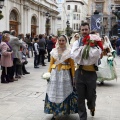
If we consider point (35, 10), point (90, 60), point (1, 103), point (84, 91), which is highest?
point (35, 10)

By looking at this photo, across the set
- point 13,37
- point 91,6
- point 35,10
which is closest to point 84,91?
point 13,37

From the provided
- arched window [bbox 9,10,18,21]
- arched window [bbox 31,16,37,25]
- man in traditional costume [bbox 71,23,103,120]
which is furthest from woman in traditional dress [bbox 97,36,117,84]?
arched window [bbox 31,16,37,25]

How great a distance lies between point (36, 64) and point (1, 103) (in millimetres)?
7703

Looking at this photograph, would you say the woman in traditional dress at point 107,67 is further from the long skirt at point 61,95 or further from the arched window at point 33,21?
the arched window at point 33,21

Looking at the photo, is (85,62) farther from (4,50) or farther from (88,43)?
(4,50)

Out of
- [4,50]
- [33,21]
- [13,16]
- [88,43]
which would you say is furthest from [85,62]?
[33,21]

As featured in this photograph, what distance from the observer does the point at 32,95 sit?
7.85 meters

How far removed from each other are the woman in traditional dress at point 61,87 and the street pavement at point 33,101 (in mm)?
349

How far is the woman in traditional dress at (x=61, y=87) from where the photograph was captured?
5.42m

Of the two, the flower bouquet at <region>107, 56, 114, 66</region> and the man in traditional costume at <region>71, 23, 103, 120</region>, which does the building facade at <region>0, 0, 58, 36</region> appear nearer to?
the flower bouquet at <region>107, 56, 114, 66</region>

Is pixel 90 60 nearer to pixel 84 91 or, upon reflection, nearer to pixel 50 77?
Answer: pixel 84 91

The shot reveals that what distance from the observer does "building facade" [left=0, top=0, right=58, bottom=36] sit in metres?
24.1

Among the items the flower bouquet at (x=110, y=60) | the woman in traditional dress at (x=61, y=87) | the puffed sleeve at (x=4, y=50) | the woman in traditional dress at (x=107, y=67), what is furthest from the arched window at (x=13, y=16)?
the woman in traditional dress at (x=61, y=87)

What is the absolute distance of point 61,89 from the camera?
5.43 m
